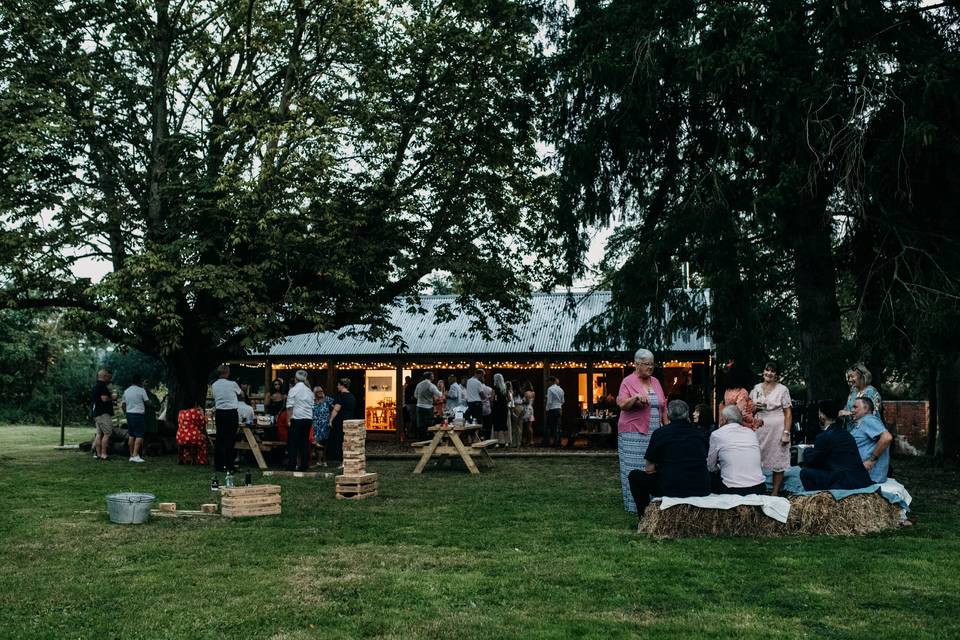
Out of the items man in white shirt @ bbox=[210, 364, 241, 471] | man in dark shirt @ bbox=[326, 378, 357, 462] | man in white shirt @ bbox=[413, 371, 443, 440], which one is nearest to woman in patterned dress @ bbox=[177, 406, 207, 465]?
man in white shirt @ bbox=[210, 364, 241, 471]

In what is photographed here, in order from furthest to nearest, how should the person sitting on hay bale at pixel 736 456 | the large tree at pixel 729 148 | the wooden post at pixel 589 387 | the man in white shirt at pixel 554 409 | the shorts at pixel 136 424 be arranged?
1. the wooden post at pixel 589 387
2. the man in white shirt at pixel 554 409
3. the shorts at pixel 136 424
4. the large tree at pixel 729 148
5. the person sitting on hay bale at pixel 736 456

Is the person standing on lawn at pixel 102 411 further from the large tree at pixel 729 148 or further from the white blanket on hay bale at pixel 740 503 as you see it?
the white blanket on hay bale at pixel 740 503

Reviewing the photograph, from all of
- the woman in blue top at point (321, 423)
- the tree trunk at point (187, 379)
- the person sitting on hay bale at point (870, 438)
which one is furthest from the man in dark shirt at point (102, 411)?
the person sitting on hay bale at point (870, 438)

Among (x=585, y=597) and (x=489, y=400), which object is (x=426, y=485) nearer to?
(x=585, y=597)

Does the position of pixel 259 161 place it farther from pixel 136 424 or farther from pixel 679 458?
pixel 679 458

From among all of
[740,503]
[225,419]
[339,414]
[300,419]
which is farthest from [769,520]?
[339,414]

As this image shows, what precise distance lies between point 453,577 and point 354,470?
Result: 184 inches

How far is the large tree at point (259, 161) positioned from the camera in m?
15.2

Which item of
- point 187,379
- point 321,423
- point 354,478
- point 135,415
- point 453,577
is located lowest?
point 453,577

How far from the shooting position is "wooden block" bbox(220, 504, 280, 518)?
28.2ft

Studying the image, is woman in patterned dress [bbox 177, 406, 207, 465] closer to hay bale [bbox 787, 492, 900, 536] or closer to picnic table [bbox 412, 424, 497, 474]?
picnic table [bbox 412, 424, 497, 474]

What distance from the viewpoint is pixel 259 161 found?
1619 centimetres

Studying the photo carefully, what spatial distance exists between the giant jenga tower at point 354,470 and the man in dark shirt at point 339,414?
415cm

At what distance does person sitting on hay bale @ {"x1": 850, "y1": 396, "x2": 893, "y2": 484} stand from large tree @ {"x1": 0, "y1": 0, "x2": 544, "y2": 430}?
814 centimetres
